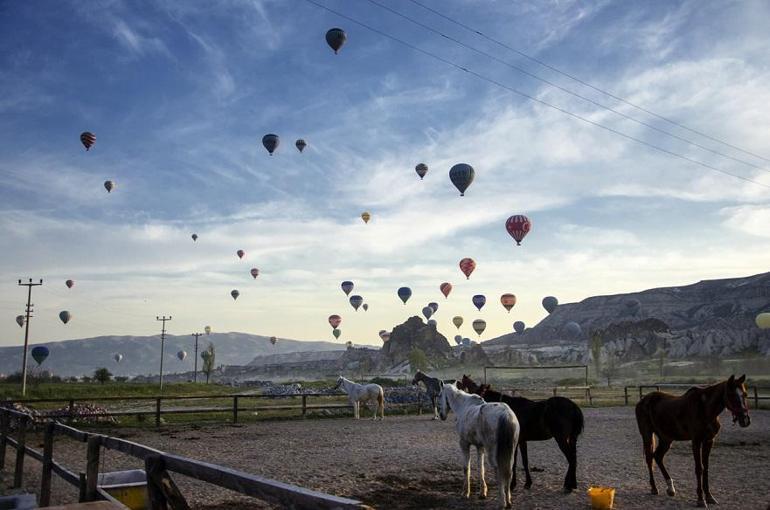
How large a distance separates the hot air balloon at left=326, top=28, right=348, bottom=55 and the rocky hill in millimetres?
80088

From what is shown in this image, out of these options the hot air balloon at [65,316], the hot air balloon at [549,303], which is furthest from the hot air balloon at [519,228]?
the hot air balloon at [65,316]

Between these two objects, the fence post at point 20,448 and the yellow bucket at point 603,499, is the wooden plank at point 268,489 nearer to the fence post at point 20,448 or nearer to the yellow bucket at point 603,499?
the yellow bucket at point 603,499

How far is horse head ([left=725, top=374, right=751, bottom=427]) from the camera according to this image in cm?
904

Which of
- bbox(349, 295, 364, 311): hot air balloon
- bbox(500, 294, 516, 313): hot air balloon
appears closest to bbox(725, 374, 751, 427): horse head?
bbox(500, 294, 516, 313): hot air balloon

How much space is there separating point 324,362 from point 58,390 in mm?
139480

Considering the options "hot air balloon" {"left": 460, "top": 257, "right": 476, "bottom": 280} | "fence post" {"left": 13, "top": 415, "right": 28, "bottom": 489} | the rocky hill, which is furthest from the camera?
the rocky hill

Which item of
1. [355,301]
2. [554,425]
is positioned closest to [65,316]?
[355,301]

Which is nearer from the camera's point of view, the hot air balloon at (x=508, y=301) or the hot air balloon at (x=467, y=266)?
the hot air balloon at (x=467, y=266)

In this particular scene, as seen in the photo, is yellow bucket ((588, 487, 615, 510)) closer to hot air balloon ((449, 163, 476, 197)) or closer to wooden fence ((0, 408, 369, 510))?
wooden fence ((0, 408, 369, 510))

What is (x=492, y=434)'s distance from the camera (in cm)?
930

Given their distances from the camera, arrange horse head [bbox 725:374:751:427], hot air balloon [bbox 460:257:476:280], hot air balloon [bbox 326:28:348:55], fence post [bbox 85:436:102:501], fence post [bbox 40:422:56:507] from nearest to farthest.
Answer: fence post [bbox 85:436:102:501] → fence post [bbox 40:422:56:507] → horse head [bbox 725:374:751:427] → hot air balloon [bbox 326:28:348:55] → hot air balloon [bbox 460:257:476:280]

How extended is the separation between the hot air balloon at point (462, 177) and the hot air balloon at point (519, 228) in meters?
6.37

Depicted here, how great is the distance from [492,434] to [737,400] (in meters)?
4.18

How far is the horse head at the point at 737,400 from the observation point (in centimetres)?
904
